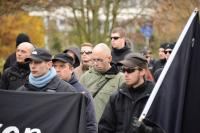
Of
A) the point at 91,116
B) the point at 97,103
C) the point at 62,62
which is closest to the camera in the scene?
the point at 91,116

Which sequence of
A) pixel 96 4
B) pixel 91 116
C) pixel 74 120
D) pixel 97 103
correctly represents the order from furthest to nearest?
pixel 96 4 < pixel 97 103 < pixel 91 116 < pixel 74 120

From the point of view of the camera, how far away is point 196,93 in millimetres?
6828

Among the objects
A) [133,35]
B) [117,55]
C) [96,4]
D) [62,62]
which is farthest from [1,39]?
[62,62]

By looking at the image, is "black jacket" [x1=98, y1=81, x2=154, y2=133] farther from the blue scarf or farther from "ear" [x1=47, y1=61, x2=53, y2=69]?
"ear" [x1=47, y1=61, x2=53, y2=69]

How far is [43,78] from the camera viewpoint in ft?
26.1

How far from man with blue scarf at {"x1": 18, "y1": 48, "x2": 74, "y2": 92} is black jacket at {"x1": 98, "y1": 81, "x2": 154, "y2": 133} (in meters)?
0.54

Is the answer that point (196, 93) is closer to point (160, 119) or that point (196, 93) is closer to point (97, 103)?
point (160, 119)

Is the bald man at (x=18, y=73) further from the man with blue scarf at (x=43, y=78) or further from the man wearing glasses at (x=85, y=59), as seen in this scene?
the man with blue scarf at (x=43, y=78)

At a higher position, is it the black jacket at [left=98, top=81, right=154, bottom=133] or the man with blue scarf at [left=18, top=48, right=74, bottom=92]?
the man with blue scarf at [left=18, top=48, right=74, bottom=92]

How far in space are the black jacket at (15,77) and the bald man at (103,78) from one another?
1.08 meters

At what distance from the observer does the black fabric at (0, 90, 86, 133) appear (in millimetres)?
7379

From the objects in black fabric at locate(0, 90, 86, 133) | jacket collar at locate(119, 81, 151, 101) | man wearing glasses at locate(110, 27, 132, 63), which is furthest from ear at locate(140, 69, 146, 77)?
man wearing glasses at locate(110, 27, 132, 63)

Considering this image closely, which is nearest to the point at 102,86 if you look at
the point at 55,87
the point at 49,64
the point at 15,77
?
the point at 15,77

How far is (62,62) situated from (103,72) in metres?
1.07
